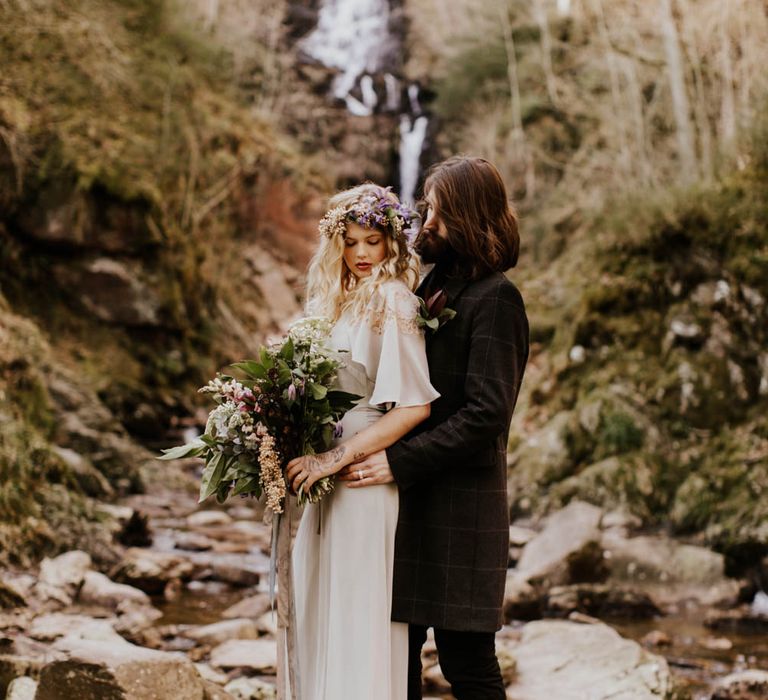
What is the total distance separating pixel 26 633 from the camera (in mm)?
5012

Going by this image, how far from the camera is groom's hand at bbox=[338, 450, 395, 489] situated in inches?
109

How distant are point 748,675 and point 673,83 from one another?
954 centimetres

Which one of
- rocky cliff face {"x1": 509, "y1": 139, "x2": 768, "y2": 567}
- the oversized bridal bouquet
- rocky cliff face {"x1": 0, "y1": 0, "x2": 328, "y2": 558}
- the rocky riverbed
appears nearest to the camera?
the oversized bridal bouquet

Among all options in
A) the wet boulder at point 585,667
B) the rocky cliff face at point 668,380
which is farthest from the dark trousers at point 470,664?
the rocky cliff face at point 668,380

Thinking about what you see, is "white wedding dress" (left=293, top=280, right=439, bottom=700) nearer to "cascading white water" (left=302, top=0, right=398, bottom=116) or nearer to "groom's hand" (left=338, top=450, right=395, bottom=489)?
"groom's hand" (left=338, top=450, right=395, bottom=489)

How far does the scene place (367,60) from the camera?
89.1 feet

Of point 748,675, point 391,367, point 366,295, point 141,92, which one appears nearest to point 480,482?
point 391,367

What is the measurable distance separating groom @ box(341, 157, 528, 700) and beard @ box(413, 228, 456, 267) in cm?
1

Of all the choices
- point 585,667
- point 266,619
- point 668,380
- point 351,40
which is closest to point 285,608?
point 585,667

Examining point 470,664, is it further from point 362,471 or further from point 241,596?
point 241,596

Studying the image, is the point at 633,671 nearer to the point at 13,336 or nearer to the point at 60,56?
the point at 13,336

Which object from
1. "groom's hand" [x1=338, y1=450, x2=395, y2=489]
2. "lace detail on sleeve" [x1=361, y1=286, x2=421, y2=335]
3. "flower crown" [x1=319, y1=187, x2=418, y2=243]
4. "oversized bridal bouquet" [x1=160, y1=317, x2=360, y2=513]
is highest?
"flower crown" [x1=319, y1=187, x2=418, y2=243]

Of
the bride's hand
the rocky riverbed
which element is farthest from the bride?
the rocky riverbed

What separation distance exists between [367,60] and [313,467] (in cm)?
2628
